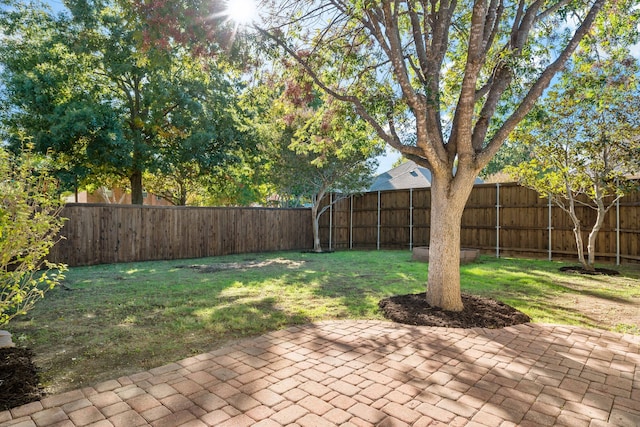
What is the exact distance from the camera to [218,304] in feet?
15.8

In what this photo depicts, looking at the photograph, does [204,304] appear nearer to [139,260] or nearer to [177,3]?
[177,3]

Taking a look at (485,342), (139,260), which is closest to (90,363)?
(485,342)

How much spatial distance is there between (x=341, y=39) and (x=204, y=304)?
14.8 feet

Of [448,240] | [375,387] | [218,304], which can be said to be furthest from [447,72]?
[375,387]

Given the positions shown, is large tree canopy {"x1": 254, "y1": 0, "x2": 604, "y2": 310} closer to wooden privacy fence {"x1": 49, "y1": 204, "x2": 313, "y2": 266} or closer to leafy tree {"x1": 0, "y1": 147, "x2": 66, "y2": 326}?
leafy tree {"x1": 0, "y1": 147, "x2": 66, "y2": 326}

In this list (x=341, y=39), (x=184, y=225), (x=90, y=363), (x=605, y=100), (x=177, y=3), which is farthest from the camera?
(x=184, y=225)

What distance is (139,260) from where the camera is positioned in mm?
9445

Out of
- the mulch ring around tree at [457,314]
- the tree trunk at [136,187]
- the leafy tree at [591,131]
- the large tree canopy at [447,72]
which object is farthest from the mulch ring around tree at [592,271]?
the tree trunk at [136,187]

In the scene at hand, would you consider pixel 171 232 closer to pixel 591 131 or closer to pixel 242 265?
pixel 242 265

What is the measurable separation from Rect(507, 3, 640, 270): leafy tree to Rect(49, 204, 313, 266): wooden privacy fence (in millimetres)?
7521

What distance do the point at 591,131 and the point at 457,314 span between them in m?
5.61

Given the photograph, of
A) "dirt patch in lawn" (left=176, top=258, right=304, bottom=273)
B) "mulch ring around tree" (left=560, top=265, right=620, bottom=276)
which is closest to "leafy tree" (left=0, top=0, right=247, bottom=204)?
"dirt patch in lawn" (left=176, top=258, right=304, bottom=273)

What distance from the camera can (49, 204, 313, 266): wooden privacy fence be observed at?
847 centimetres

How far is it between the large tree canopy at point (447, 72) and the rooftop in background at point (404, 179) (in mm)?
10274
